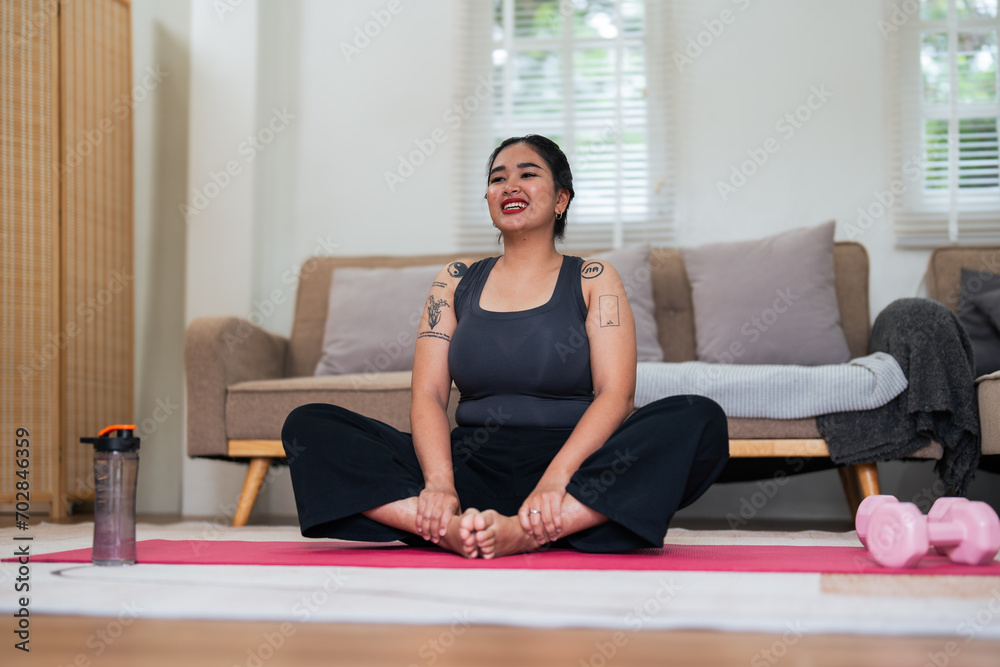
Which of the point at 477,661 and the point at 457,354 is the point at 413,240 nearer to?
the point at 457,354

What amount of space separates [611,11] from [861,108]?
44.9 inches

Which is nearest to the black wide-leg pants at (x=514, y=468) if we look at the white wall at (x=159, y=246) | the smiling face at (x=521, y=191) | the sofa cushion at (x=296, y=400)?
the smiling face at (x=521, y=191)

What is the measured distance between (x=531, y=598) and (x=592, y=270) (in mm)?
892

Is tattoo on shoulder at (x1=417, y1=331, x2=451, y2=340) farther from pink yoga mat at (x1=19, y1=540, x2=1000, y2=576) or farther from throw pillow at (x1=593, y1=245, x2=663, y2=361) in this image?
throw pillow at (x1=593, y1=245, x2=663, y2=361)

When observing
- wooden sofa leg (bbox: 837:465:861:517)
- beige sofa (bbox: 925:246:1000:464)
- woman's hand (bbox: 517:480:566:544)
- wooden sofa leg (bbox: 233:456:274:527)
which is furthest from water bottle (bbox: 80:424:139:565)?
beige sofa (bbox: 925:246:1000:464)

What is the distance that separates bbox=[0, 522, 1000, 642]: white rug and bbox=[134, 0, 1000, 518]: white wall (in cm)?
217

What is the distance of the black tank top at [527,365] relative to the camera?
169 centimetres

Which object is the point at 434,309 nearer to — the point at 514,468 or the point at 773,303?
the point at 514,468

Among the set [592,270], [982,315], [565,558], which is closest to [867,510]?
[565,558]

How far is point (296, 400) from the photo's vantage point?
8.54 ft

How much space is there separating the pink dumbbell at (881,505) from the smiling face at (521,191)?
2.86 feet

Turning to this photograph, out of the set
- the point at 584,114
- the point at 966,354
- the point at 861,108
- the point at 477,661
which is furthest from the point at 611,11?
the point at 477,661

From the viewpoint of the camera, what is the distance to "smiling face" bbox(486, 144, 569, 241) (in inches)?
72.2

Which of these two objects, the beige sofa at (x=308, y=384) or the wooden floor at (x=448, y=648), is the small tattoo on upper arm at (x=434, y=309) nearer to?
the beige sofa at (x=308, y=384)
